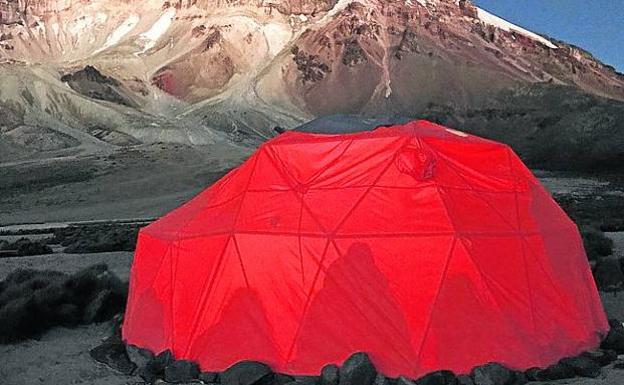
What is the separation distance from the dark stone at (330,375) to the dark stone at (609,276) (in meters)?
6.31

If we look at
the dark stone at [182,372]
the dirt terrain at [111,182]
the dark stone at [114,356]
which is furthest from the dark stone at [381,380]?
the dirt terrain at [111,182]

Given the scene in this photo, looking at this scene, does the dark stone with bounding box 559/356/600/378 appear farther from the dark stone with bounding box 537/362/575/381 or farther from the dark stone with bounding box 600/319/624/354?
the dark stone with bounding box 600/319/624/354

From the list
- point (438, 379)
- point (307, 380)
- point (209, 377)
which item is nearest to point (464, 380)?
point (438, 379)

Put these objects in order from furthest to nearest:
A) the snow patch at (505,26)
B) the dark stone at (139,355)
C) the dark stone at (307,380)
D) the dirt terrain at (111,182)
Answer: the snow patch at (505,26), the dirt terrain at (111,182), the dark stone at (139,355), the dark stone at (307,380)

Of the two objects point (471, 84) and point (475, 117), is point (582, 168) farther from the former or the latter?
point (471, 84)

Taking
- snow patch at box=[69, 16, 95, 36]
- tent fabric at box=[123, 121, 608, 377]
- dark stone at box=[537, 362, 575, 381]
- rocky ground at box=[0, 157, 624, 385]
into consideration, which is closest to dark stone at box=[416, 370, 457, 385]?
tent fabric at box=[123, 121, 608, 377]

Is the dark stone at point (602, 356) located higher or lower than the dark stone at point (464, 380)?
lower

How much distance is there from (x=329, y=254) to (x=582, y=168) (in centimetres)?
6431

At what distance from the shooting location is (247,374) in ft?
23.4

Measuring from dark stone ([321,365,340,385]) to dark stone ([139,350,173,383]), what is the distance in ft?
6.01

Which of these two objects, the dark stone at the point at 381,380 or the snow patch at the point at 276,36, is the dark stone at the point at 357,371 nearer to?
the dark stone at the point at 381,380

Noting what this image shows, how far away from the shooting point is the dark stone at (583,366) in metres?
7.32

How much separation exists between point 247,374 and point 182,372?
833 mm

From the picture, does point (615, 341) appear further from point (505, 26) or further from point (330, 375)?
point (505, 26)
